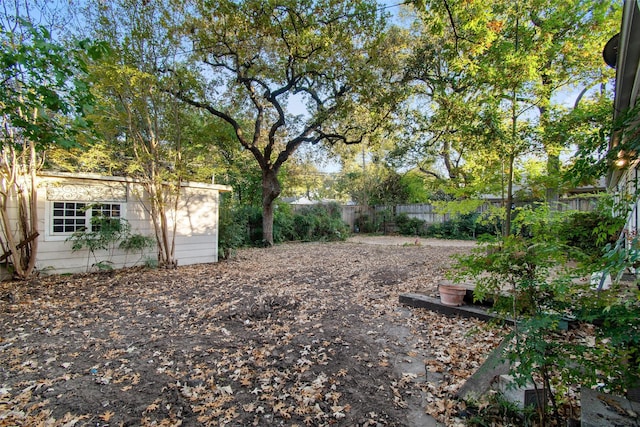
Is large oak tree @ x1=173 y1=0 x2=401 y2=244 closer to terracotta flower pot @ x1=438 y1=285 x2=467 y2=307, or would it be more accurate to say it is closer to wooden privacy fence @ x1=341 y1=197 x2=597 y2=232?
terracotta flower pot @ x1=438 y1=285 x2=467 y2=307

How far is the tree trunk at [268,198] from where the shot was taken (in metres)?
10.9

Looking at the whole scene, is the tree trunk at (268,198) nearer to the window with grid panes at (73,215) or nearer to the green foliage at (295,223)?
the green foliage at (295,223)

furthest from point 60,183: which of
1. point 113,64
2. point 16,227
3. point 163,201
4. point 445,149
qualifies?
point 445,149

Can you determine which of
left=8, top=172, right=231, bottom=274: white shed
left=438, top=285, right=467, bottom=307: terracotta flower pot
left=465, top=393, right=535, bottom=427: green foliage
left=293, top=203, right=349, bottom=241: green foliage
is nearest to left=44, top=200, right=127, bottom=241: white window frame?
left=8, top=172, right=231, bottom=274: white shed

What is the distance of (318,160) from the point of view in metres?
13.4

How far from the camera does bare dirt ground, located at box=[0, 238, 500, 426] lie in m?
2.06

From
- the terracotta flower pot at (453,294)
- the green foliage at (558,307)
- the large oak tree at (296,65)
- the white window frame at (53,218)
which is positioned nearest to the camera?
the green foliage at (558,307)

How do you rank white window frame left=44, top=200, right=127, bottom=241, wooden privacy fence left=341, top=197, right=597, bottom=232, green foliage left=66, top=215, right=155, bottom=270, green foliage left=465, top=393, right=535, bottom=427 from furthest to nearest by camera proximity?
wooden privacy fence left=341, top=197, right=597, bottom=232 → green foliage left=66, top=215, right=155, bottom=270 → white window frame left=44, top=200, right=127, bottom=241 → green foliage left=465, top=393, right=535, bottom=427

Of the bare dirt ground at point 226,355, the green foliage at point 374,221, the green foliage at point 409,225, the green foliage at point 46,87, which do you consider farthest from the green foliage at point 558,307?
the green foliage at point 374,221

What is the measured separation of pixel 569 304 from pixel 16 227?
7523 mm

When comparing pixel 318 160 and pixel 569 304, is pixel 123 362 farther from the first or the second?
pixel 318 160

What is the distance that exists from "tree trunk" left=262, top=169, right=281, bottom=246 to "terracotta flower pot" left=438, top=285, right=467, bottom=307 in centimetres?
785

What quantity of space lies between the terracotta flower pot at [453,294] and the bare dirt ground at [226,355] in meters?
0.25

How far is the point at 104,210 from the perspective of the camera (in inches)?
239
